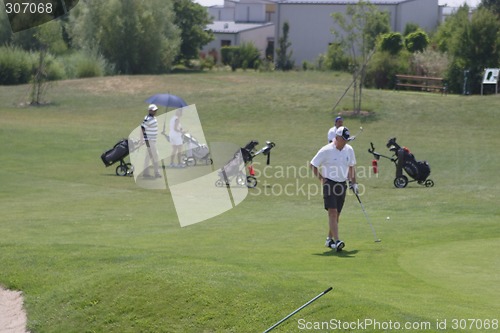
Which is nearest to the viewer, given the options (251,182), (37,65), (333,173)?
(333,173)

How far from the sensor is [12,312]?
12.0 metres

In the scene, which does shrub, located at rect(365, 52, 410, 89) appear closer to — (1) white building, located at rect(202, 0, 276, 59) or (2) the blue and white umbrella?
(2) the blue and white umbrella

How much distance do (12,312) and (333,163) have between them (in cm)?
575

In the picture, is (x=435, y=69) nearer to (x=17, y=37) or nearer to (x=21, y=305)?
(x=17, y=37)

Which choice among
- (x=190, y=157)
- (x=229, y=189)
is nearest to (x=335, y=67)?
(x=190, y=157)

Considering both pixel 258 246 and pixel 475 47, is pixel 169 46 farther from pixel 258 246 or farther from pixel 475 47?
pixel 258 246

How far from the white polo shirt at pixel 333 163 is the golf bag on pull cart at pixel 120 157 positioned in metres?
13.9

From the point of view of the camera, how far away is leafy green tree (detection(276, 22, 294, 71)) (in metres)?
86.9

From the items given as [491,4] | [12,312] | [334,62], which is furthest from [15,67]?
[12,312]

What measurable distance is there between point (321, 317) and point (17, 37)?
66.1m

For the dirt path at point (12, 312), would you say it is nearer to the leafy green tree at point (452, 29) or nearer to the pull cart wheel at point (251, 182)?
the pull cart wheel at point (251, 182)

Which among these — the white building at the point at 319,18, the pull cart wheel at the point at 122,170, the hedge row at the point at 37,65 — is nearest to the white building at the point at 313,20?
the white building at the point at 319,18

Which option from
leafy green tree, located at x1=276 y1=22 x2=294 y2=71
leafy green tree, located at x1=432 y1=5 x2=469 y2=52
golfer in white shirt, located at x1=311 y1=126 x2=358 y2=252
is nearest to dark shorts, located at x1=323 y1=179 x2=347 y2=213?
golfer in white shirt, located at x1=311 y1=126 x2=358 y2=252

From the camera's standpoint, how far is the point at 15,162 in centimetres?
3178
